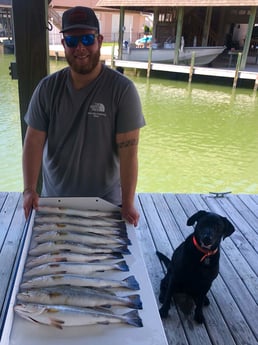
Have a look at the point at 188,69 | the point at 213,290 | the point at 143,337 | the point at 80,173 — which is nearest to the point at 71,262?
the point at 143,337

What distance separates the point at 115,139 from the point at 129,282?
76 centimetres

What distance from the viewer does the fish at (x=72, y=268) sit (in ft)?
3.66

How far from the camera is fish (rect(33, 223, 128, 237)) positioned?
1.35 m

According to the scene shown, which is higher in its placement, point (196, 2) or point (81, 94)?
point (196, 2)

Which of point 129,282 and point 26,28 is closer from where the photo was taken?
point 129,282

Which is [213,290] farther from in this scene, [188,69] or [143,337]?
[188,69]

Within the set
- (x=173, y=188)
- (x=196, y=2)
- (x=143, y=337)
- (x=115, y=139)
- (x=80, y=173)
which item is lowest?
(x=173, y=188)

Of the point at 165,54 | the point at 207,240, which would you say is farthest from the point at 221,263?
the point at 165,54

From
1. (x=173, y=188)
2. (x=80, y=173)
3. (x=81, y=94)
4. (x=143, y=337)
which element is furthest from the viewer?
(x=173, y=188)

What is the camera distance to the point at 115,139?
166cm

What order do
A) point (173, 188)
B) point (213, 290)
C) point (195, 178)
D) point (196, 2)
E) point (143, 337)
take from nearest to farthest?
1. point (143, 337)
2. point (213, 290)
3. point (173, 188)
4. point (195, 178)
5. point (196, 2)

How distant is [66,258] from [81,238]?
15cm

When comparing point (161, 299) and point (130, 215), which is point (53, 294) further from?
point (161, 299)

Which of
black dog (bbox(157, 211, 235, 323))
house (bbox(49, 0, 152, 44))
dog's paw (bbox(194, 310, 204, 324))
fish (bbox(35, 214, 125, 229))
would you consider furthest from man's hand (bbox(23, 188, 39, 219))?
house (bbox(49, 0, 152, 44))
